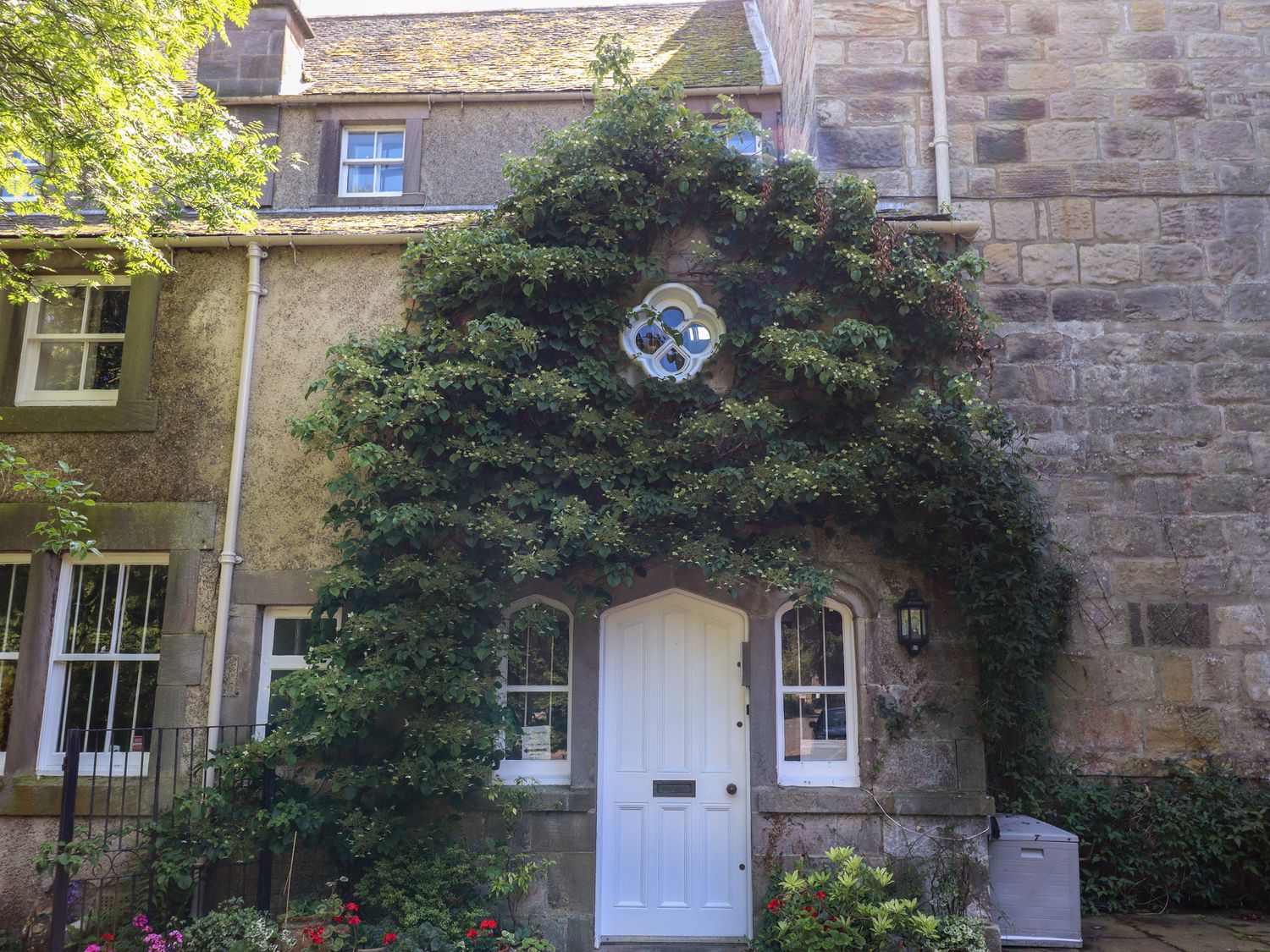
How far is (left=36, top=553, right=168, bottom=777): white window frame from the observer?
7.66 m

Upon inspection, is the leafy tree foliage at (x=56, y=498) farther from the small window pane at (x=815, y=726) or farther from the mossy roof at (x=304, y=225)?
the small window pane at (x=815, y=726)

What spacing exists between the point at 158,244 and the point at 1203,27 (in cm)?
958

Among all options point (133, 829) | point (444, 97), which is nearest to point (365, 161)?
point (444, 97)

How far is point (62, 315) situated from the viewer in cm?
852

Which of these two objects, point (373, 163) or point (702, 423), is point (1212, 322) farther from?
point (373, 163)

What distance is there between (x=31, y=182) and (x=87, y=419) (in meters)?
1.91

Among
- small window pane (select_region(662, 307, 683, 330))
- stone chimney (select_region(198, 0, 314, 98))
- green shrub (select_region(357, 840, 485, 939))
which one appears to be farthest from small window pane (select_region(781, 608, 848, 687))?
stone chimney (select_region(198, 0, 314, 98))

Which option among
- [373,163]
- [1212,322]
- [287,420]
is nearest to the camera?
[287,420]

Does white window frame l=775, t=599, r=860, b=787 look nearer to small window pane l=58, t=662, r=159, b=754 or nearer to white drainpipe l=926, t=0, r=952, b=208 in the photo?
white drainpipe l=926, t=0, r=952, b=208

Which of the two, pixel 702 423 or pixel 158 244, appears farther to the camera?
pixel 158 244

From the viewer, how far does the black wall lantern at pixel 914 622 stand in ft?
23.8

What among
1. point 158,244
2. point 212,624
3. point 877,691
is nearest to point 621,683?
point 877,691

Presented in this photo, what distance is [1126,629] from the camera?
8453mm

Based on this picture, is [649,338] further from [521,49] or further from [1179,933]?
[521,49]
